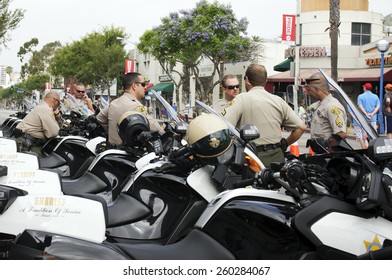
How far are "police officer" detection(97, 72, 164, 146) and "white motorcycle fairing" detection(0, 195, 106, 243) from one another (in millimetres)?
3141

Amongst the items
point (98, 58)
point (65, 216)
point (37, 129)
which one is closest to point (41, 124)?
point (37, 129)

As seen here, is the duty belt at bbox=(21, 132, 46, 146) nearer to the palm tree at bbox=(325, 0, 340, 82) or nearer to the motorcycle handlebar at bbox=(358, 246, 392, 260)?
the motorcycle handlebar at bbox=(358, 246, 392, 260)

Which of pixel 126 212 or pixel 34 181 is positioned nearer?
pixel 126 212

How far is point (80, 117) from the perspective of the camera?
30.8ft

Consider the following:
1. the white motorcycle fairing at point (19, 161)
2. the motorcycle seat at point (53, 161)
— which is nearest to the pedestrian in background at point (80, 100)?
the motorcycle seat at point (53, 161)

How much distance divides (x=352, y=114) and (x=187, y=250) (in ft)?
3.57

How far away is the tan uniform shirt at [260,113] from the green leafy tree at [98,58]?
154 ft

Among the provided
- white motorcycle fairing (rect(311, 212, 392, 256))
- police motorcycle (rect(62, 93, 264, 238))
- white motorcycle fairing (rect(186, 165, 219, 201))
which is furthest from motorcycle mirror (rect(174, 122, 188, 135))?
white motorcycle fairing (rect(311, 212, 392, 256))

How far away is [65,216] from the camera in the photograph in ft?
8.86

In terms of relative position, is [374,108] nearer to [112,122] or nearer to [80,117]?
[80,117]

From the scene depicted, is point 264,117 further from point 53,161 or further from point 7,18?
point 7,18

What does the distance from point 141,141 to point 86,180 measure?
633mm

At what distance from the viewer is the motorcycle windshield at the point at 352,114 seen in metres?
2.81
